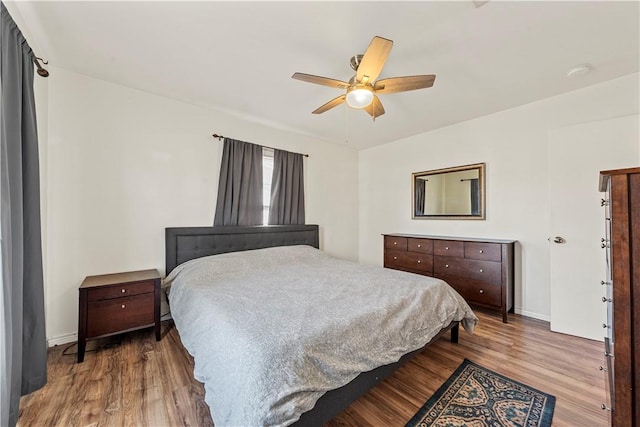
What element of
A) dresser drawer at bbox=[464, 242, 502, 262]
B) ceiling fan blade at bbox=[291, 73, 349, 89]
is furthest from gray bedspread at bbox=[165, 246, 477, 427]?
ceiling fan blade at bbox=[291, 73, 349, 89]

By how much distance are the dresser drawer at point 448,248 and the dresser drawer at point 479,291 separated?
1.06 feet

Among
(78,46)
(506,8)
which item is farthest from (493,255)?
(78,46)

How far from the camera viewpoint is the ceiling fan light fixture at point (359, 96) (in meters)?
1.88

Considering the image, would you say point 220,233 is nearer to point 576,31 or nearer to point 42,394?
point 42,394

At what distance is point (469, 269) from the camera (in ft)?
10.2

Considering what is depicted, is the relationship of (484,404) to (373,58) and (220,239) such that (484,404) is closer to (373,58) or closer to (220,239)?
(373,58)

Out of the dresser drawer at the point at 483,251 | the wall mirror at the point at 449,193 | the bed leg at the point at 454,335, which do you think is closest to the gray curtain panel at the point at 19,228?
the bed leg at the point at 454,335

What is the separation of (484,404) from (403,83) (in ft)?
7.59

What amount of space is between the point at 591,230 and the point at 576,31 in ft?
6.12

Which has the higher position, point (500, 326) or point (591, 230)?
point (591, 230)

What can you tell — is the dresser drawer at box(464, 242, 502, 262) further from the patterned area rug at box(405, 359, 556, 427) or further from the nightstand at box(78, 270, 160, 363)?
the nightstand at box(78, 270, 160, 363)

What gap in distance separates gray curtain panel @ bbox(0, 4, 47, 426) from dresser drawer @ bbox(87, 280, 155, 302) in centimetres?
37

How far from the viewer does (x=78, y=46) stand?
78.4 inches

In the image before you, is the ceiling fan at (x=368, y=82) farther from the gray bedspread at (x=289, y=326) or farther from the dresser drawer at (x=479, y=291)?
the dresser drawer at (x=479, y=291)
